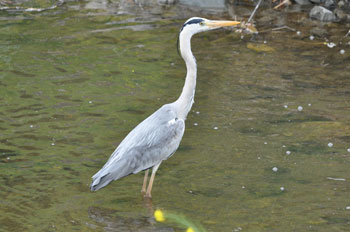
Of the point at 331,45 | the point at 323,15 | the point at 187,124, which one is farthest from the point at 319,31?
the point at 187,124

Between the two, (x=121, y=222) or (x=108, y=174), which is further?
(x=108, y=174)

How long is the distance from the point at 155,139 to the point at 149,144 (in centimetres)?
8

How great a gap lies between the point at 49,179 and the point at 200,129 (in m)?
2.25

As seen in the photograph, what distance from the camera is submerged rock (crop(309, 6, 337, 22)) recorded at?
13141 millimetres

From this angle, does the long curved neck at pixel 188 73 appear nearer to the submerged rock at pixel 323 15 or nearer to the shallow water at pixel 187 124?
the shallow water at pixel 187 124

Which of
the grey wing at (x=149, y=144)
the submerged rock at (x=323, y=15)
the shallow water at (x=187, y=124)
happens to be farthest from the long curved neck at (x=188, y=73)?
the submerged rock at (x=323, y=15)

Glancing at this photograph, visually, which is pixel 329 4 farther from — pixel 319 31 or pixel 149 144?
pixel 149 144

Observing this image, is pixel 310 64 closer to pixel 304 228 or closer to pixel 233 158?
pixel 233 158

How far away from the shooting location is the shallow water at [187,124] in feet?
19.9

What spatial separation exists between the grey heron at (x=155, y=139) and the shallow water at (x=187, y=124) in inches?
Result: 14.0

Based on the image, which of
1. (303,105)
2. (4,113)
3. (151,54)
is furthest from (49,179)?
(151,54)

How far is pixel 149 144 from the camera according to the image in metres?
6.36

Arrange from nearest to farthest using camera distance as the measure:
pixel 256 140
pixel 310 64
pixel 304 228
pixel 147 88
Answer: pixel 304 228
pixel 256 140
pixel 147 88
pixel 310 64

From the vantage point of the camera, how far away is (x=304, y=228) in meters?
5.70
